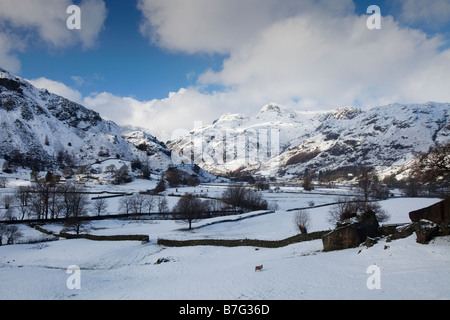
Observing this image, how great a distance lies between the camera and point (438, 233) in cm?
1752

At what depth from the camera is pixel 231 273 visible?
20.0m

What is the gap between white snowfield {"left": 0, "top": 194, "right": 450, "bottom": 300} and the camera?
12797 mm

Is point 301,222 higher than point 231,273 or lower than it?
lower

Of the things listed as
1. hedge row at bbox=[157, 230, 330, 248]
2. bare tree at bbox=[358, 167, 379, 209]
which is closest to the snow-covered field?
hedge row at bbox=[157, 230, 330, 248]

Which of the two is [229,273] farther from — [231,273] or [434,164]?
[434,164]

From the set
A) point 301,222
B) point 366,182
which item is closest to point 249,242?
point 301,222

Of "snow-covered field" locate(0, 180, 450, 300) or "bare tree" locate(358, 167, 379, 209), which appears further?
"bare tree" locate(358, 167, 379, 209)

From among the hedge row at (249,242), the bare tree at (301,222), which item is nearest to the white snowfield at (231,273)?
the hedge row at (249,242)

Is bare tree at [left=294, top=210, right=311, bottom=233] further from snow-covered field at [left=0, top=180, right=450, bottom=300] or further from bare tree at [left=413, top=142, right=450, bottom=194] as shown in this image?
bare tree at [left=413, top=142, right=450, bottom=194]

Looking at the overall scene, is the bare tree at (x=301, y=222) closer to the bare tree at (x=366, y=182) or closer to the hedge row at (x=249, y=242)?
the hedge row at (x=249, y=242)

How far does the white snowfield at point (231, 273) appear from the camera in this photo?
42.0 ft
